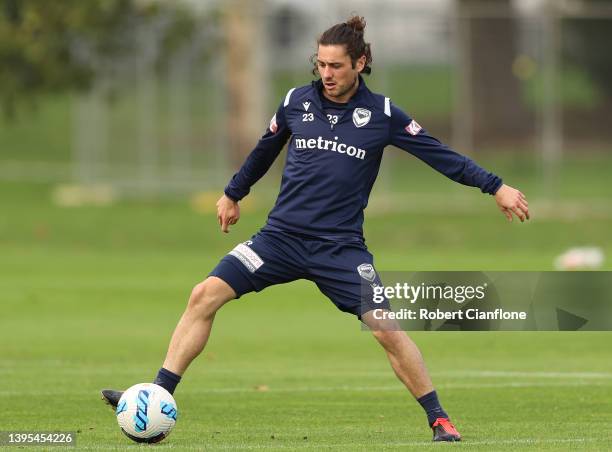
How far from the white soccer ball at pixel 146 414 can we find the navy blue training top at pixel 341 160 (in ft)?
3.83

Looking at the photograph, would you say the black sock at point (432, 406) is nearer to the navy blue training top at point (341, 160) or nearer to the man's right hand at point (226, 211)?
the navy blue training top at point (341, 160)

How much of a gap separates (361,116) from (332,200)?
501 mm

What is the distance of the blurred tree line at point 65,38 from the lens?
29.1m

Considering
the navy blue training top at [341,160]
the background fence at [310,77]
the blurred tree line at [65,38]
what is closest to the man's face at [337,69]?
the navy blue training top at [341,160]

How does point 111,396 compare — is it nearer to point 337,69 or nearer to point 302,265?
point 302,265

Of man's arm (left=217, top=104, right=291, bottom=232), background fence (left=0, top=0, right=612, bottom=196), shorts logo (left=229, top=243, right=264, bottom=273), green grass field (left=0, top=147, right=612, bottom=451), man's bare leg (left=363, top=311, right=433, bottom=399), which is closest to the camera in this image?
man's bare leg (left=363, top=311, right=433, bottom=399)

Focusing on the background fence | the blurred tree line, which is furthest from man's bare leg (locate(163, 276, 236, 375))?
the background fence

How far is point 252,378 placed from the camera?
12.9m

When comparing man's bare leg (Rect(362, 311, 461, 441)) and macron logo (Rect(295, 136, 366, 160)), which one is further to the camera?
macron logo (Rect(295, 136, 366, 160))

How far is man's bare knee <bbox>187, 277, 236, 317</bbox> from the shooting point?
9.09 metres

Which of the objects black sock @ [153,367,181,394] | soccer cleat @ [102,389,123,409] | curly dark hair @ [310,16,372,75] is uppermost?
curly dark hair @ [310,16,372,75]

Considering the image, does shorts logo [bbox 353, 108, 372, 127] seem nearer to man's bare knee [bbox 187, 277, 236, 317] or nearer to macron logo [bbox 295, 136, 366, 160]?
macron logo [bbox 295, 136, 366, 160]

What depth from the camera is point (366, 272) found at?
9086 mm

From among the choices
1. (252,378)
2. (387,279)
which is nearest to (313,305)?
(252,378)
